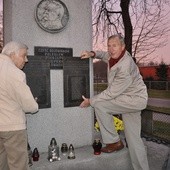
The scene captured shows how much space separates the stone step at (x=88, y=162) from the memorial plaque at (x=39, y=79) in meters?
0.94

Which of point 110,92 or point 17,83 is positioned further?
point 110,92

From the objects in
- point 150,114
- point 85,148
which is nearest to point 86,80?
point 85,148

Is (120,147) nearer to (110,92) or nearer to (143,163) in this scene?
(143,163)

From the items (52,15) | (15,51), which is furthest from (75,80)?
(15,51)

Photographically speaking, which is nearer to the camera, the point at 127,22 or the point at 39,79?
the point at 39,79

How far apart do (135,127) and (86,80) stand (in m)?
1.27

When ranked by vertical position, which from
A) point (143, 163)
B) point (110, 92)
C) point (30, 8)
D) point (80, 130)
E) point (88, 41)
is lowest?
point (143, 163)

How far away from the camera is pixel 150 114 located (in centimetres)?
966

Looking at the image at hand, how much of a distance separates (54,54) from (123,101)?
1447mm

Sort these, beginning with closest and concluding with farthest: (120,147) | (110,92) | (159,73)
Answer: (110,92) < (120,147) < (159,73)

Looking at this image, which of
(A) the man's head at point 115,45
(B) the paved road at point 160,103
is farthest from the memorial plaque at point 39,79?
(B) the paved road at point 160,103

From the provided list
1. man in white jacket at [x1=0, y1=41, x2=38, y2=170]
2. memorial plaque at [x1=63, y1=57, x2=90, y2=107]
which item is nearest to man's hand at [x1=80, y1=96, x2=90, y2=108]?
memorial plaque at [x1=63, y1=57, x2=90, y2=107]

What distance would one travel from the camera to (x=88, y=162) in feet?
17.2

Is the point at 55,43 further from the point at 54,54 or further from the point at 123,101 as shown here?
the point at 123,101
